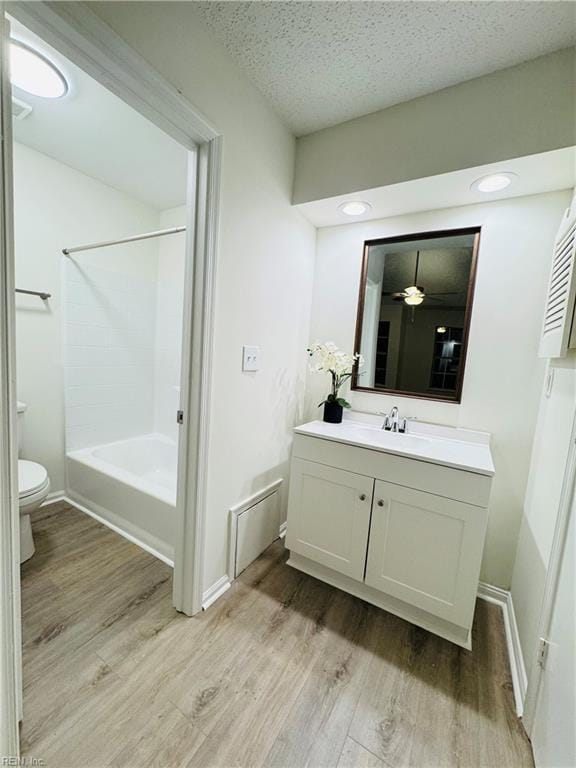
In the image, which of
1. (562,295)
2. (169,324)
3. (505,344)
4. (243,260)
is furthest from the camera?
(169,324)

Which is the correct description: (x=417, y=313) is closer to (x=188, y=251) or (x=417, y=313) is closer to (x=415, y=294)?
(x=415, y=294)

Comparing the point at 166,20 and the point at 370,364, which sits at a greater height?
the point at 166,20

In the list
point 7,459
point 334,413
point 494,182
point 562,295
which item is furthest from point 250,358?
point 494,182

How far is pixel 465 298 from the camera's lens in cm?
175

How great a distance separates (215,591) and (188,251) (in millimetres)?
1668

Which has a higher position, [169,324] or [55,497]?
[169,324]

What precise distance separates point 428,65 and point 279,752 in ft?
8.55

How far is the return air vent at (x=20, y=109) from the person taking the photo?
1587 mm

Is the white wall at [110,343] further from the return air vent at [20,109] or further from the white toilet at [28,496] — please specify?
the return air vent at [20,109]

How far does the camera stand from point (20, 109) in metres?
1.63

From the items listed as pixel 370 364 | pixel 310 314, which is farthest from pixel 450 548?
pixel 310 314

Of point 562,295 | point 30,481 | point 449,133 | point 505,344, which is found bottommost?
point 30,481

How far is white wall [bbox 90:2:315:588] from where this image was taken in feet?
3.69

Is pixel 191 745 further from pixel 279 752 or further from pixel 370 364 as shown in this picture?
pixel 370 364
